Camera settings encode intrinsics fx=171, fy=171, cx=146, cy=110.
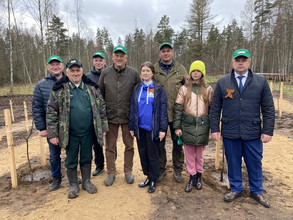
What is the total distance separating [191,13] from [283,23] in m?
11.4

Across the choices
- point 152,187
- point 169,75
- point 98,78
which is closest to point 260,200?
point 152,187

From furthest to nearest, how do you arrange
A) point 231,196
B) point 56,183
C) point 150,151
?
point 56,183 < point 150,151 < point 231,196

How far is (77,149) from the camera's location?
3000 millimetres

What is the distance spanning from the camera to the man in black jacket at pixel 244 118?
2.53m

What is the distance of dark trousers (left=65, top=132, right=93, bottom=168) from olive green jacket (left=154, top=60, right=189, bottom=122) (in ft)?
5.02

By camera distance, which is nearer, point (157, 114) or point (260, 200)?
point (260, 200)

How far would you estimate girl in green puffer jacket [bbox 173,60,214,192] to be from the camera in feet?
9.59

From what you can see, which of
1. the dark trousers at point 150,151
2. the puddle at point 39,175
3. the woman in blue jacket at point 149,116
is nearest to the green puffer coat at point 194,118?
the woman in blue jacket at point 149,116

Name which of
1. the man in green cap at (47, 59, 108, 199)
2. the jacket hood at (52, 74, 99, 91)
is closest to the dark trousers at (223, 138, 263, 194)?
the man in green cap at (47, 59, 108, 199)

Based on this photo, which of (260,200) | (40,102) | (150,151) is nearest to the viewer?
(260,200)

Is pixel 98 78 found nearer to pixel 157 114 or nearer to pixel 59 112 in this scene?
pixel 59 112

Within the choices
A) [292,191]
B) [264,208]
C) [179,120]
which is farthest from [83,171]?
[292,191]

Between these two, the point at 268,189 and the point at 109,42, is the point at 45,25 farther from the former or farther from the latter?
the point at 109,42

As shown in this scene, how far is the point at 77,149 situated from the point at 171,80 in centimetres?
211
